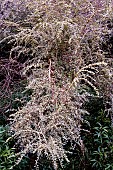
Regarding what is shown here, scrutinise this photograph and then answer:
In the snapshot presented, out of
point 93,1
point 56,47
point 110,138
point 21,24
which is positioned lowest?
point 110,138

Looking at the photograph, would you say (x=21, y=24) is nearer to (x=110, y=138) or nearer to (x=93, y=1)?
(x=93, y=1)

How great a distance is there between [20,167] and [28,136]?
231mm

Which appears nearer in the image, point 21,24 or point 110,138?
point 110,138

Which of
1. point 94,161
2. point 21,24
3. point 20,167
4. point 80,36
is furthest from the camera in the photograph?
point 21,24

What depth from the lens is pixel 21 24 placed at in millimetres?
2254

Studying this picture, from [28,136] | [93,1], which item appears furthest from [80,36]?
[28,136]

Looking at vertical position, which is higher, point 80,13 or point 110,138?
point 80,13

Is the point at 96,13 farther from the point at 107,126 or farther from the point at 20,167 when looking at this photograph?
the point at 20,167

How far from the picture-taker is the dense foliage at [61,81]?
1664 mm

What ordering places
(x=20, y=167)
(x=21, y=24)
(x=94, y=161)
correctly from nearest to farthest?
(x=20, y=167)
(x=94, y=161)
(x=21, y=24)

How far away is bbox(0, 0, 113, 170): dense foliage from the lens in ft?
5.46

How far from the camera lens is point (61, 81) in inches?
74.5

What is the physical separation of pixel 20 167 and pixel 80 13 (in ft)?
3.63

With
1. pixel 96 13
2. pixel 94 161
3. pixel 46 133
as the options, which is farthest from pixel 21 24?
pixel 94 161
